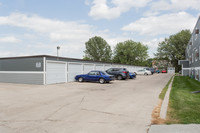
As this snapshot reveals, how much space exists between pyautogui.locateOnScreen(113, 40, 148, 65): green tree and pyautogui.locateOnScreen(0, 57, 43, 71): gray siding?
57913 millimetres

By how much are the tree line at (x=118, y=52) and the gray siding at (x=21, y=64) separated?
50207 millimetres

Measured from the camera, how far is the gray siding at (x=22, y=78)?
675 inches

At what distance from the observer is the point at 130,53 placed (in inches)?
2916

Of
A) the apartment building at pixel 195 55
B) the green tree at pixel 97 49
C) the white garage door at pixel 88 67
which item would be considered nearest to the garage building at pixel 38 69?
the white garage door at pixel 88 67

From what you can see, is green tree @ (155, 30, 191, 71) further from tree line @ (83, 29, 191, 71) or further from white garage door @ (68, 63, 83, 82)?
white garage door @ (68, 63, 83, 82)

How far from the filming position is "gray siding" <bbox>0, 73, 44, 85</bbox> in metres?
17.1

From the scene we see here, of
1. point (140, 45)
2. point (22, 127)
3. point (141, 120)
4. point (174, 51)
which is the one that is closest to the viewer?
point (22, 127)

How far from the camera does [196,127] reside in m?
4.32

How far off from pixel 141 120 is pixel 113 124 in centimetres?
101

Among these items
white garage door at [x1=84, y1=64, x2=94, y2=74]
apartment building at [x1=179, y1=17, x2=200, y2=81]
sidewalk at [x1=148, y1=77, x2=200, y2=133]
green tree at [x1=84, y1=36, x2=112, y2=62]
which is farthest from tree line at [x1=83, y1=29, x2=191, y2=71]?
sidewalk at [x1=148, y1=77, x2=200, y2=133]

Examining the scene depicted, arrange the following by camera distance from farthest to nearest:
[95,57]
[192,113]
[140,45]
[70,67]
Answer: [140,45], [95,57], [70,67], [192,113]

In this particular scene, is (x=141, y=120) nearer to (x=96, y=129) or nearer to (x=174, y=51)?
(x=96, y=129)

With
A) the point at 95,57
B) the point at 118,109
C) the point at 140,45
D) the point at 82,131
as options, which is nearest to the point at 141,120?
the point at 118,109

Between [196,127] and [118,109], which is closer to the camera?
[196,127]
